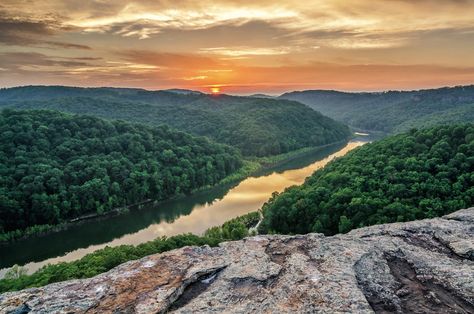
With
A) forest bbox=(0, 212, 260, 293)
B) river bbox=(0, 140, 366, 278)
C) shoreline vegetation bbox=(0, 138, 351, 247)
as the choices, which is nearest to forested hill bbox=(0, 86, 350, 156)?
shoreline vegetation bbox=(0, 138, 351, 247)

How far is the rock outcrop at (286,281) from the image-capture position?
7766mm

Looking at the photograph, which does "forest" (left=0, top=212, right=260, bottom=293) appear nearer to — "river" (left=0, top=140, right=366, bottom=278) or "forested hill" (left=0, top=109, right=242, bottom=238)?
"river" (left=0, top=140, right=366, bottom=278)

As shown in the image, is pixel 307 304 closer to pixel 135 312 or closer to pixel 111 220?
pixel 135 312

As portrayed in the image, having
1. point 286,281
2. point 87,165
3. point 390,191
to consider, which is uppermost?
point 286,281

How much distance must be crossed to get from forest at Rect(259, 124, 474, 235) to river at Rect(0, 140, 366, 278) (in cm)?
1366

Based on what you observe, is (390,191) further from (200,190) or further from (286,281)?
(200,190)

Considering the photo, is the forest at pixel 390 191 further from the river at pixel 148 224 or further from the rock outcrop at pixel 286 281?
the rock outcrop at pixel 286 281

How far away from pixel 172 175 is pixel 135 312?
57.5 meters

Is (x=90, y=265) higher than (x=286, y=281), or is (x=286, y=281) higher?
(x=286, y=281)

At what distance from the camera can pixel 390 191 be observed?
36312mm

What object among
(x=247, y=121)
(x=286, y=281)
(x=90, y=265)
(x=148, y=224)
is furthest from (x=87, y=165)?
(x=247, y=121)

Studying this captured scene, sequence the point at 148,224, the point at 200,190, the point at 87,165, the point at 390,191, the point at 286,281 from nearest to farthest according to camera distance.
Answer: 1. the point at 286,281
2. the point at 390,191
3. the point at 148,224
4. the point at 87,165
5. the point at 200,190

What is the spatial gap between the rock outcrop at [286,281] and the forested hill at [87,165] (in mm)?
41623

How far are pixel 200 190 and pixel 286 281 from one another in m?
57.4
